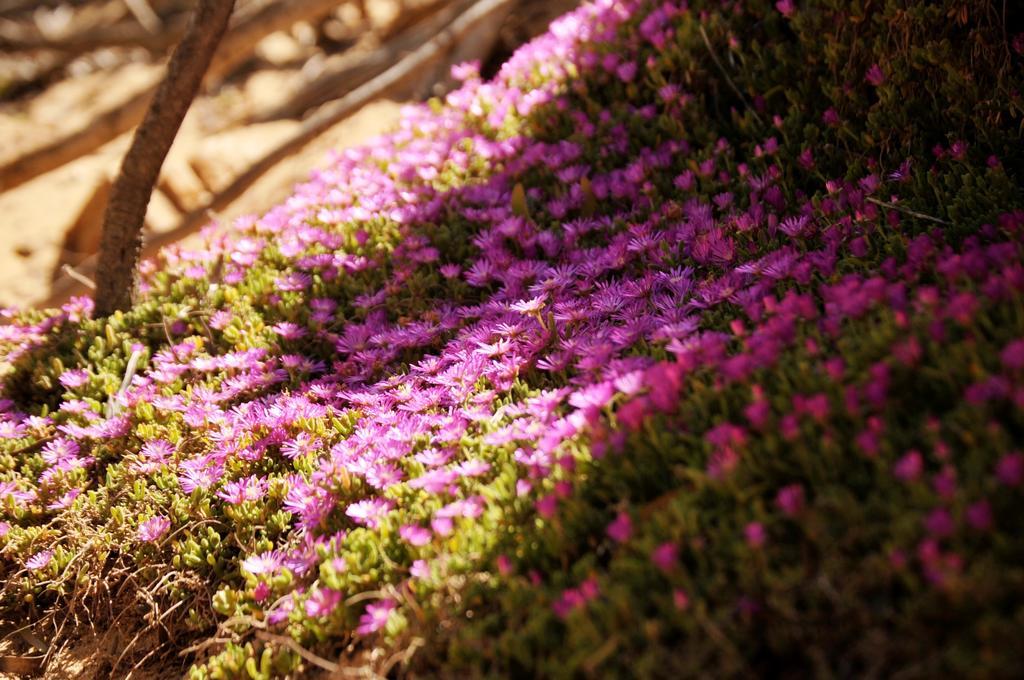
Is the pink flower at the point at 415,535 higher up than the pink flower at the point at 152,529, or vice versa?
the pink flower at the point at 152,529

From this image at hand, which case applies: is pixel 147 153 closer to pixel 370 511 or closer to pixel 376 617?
pixel 370 511

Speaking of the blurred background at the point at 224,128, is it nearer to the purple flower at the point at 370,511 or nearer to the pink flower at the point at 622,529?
the purple flower at the point at 370,511

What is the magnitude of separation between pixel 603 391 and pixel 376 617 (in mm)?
872

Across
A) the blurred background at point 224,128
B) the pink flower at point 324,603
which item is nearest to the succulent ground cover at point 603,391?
the pink flower at point 324,603

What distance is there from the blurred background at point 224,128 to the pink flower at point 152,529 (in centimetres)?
332

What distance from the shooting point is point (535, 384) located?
2.90m

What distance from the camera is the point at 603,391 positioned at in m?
2.36

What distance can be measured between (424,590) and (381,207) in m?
2.74

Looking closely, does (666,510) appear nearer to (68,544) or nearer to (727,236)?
(727,236)

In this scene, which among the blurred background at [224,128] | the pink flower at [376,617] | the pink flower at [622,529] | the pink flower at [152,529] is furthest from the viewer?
the blurred background at [224,128]

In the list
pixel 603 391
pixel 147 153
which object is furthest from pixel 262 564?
pixel 147 153

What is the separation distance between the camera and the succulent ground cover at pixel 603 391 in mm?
1750

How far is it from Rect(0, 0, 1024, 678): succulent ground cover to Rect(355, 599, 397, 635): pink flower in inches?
0.4

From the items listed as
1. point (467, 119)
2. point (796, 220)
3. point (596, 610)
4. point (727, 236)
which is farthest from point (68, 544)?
point (467, 119)
